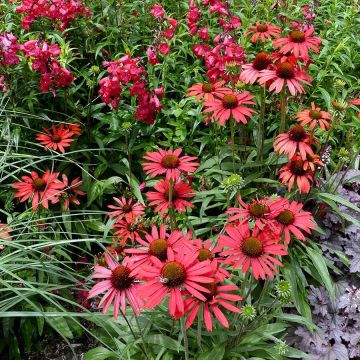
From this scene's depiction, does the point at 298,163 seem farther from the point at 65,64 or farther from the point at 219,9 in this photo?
the point at 65,64

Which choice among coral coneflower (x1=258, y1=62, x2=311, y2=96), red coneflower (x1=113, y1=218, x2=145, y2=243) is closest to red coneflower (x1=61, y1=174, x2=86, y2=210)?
red coneflower (x1=113, y1=218, x2=145, y2=243)

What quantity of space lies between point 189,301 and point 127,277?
226 millimetres

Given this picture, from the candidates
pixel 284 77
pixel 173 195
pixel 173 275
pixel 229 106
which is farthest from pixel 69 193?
pixel 173 275

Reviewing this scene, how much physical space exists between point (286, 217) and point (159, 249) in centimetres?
47

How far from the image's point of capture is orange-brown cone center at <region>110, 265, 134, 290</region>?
145 cm

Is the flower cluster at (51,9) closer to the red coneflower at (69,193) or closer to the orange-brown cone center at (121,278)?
the red coneflower at (69,193)

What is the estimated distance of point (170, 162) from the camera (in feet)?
5.91

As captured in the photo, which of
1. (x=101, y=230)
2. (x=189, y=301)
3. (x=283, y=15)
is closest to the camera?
(x=189, y=301)

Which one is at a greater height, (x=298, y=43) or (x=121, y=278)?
(x=298, y=43)

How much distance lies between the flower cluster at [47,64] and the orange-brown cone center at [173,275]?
152cm

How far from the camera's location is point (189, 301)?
1.33 m

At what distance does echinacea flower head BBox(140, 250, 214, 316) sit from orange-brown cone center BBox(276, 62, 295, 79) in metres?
1.05

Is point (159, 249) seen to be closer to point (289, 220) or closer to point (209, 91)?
point (289, 220)

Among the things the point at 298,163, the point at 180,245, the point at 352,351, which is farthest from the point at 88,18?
the point at 352,351
